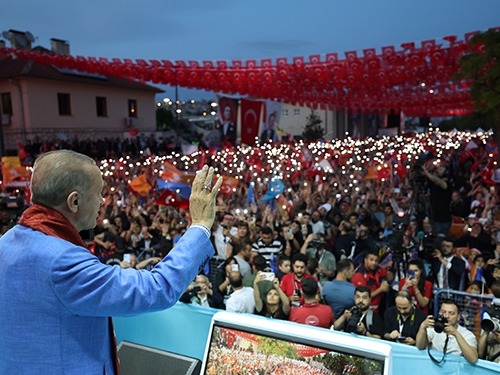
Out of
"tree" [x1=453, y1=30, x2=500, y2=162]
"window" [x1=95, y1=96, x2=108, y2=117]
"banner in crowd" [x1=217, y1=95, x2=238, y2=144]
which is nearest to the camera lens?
"tree" [x1=453, y1=30, x2=500, y2=162]

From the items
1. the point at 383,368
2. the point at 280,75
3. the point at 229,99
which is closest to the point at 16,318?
the point at 383,368

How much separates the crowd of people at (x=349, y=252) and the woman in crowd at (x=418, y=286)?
0.02m

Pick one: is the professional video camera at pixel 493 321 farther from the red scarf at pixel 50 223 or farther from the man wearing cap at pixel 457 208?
the man wearing cap at pixel 457 208

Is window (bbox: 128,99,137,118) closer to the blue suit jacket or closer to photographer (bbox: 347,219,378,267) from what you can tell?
photographer (bbox: 347,219,378,267)

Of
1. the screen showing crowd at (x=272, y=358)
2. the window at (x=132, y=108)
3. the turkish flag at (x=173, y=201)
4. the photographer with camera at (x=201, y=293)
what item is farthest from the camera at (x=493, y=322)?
the window at (x=132, y=108)

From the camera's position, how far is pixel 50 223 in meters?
1.43

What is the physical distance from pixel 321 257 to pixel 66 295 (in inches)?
219

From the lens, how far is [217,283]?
6141mm

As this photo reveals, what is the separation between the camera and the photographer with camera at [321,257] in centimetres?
628

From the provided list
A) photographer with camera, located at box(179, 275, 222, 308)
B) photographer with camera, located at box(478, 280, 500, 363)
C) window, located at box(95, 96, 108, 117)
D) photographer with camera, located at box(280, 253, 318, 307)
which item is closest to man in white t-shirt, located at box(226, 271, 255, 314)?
photographer with camera, located at box(179, 275, 222, 308)

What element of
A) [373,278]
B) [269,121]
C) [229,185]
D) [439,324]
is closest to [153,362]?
[439,324]

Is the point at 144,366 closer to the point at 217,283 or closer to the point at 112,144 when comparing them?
the point at 217,283

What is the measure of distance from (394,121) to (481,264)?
46377mm

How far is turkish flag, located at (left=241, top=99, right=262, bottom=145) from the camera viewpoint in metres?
15.9
